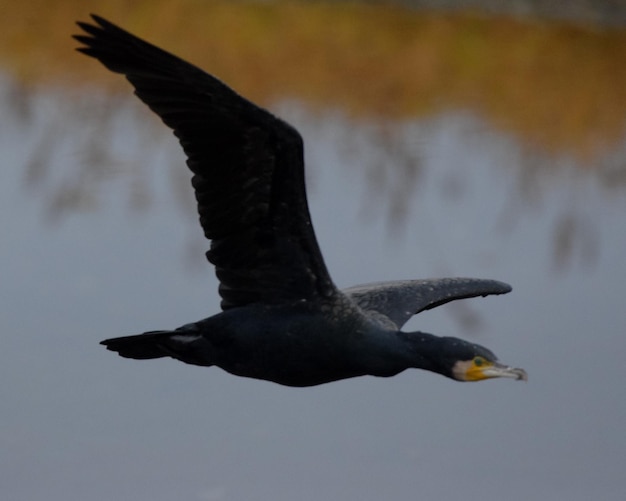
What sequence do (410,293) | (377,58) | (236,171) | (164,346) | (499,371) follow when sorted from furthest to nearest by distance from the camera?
(377,58)
(410,293)
(164,346)
(236,171)
(499,371)

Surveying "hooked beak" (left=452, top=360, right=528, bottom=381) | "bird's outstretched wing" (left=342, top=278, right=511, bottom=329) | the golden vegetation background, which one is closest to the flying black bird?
"hooked beak" (left=452, top=360, right=528, bottom=381)

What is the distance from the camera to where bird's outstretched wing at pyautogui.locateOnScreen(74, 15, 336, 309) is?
5.48 metres

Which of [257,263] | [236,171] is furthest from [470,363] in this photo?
[236,171]

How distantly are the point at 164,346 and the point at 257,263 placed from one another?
406 mm

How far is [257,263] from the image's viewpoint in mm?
5840

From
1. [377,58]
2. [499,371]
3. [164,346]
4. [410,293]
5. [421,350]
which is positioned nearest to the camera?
[499,371]

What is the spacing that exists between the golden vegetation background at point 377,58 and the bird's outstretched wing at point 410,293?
21.9 ft

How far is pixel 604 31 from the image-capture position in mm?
15625

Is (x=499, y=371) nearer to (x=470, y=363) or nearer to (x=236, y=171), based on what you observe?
(x=470, y=363)

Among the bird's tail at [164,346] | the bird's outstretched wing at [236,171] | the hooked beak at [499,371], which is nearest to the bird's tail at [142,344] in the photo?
the bird's tail at [164,346]

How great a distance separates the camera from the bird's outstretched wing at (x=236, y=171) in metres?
5.48

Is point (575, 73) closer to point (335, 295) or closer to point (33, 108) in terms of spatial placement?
point (33, 108)

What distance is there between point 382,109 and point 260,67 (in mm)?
952

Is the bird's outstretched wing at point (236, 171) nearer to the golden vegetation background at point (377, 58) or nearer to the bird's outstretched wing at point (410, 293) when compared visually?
the bird's outstretched wing at point (410, 293)
